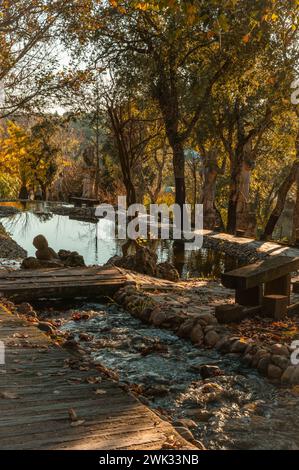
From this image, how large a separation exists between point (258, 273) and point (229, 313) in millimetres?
900

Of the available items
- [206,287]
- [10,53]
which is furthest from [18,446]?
[10,53]

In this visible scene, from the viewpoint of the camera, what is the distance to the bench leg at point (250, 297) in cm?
1026

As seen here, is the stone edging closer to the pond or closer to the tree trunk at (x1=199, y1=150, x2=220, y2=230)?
the pond

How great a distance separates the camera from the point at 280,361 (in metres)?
7.36

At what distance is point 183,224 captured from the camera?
28.0 m

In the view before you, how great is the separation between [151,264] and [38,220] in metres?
17.2

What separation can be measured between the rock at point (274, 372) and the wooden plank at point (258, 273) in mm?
2096

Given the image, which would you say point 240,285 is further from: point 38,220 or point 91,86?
point 38,220

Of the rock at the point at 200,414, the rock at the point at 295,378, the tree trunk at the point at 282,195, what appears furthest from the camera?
the tree trunk at the point at 282,195

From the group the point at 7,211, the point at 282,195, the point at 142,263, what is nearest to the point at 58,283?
the point at 142,263

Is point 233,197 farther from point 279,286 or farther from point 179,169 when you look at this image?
point 279,286

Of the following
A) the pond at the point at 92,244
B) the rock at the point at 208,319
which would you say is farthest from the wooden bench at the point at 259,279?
the pond at the point at 92,244

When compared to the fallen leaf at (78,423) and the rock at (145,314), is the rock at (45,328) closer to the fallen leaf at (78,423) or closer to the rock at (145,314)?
the rock at (145,314)

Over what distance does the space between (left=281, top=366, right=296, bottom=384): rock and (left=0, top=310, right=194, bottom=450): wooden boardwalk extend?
2452mm
